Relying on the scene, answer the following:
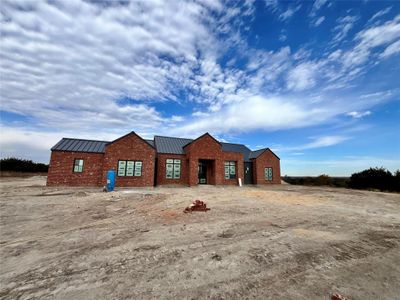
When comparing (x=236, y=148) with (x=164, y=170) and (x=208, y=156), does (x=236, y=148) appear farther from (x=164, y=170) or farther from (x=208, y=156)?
(x=164, y=170)

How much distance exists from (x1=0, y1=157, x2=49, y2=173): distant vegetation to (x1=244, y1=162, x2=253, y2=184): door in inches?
1777

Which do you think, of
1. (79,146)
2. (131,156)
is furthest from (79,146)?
(131,156)

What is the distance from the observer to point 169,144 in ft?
77.8

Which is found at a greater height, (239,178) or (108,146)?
(108,146)

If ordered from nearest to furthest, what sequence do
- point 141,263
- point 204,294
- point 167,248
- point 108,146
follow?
1. point 204,294
2. point 141,263
3. point 167,248
4. point 108,146

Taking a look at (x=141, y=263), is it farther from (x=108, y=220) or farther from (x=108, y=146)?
(x=108, y=146)

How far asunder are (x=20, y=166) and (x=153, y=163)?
3770 centimetres

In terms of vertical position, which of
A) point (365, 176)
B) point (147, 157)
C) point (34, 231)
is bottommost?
point (34, 231)

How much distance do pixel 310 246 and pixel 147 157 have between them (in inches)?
691

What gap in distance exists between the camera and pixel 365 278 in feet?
10.5

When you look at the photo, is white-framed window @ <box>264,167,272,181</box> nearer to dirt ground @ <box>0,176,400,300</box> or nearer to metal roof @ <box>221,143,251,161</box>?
metal roof @ <box>221,143,251,161</box>

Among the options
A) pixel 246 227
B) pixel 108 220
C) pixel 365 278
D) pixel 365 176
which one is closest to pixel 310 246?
pixel 365 278

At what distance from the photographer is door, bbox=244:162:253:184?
1027 inches

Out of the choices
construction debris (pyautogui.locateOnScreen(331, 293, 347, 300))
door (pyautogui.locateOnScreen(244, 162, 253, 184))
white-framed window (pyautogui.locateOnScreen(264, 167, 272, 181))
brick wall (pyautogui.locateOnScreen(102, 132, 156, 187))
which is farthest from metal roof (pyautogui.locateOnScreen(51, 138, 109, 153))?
white-framed window (pyautogui.locateOnScreen(264, 167, 272, 181))
